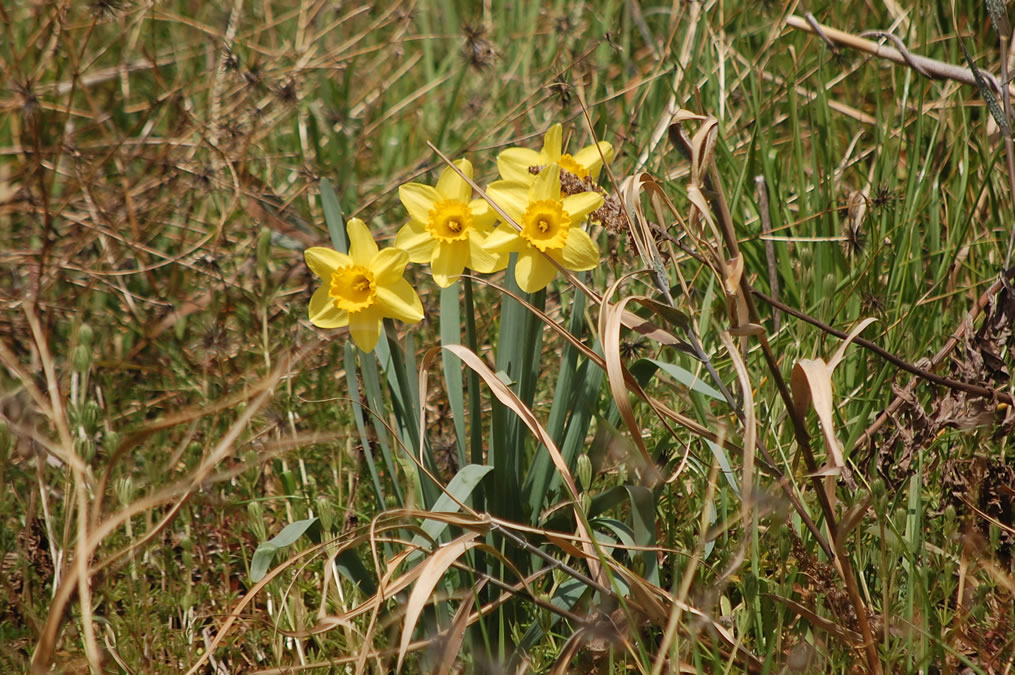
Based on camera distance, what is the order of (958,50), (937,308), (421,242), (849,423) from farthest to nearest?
(958,50) < (937,308) < (849,423) < (421,242)

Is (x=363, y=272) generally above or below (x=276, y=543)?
above

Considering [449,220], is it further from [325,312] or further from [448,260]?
[325,312]

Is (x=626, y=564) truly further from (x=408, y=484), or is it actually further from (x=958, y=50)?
(x=958, y=50)

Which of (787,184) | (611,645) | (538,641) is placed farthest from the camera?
(787,184)

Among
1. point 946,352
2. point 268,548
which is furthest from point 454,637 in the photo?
point 946,352

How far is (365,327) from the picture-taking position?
154cm

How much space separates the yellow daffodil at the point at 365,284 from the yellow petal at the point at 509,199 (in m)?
0.18

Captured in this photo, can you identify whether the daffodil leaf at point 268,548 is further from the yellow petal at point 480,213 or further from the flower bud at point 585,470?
the yellow petal at point 480,213

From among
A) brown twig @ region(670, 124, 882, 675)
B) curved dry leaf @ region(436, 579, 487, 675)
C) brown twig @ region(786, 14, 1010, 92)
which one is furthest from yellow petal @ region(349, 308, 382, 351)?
brown twig @ region(786, 14, 1010, 92)

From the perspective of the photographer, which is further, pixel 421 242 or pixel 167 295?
pixel 167 295

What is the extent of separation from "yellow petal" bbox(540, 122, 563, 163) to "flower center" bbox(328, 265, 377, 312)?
1.21 ft

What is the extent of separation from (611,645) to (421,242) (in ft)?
2.32

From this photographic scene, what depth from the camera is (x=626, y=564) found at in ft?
5.59

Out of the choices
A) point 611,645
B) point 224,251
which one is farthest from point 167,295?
point 611,645
